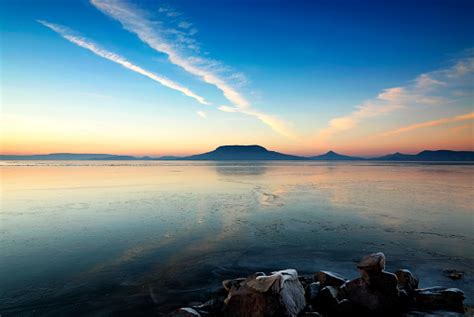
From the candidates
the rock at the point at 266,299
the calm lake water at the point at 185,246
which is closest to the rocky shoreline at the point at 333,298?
the rock at the point at 266,299

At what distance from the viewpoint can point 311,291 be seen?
724 centimetres

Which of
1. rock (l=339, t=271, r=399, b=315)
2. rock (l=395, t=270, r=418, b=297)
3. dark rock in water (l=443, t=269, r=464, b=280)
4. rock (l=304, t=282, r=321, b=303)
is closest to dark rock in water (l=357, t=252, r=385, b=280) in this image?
rock (l=339, t=271, r=399, b=315)

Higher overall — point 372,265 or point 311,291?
point 372,265

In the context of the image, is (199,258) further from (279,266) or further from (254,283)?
(254,283)

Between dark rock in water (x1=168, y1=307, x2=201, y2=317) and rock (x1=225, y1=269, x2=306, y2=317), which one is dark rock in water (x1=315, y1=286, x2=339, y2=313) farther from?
dark rock in water (x1=168, y1=307, x2=201, y2=317)

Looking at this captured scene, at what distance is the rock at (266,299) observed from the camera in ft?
20.1

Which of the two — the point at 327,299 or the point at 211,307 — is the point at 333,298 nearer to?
the point at 327,299

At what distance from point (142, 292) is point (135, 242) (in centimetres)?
438

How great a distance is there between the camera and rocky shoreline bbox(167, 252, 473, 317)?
6230mm

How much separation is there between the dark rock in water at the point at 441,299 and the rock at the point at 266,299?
2863mm

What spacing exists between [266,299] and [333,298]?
1.80 m

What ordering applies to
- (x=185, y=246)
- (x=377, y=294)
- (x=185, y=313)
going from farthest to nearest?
(x=185, y=246)
(x=377, y=294)
(x=185, y=313)

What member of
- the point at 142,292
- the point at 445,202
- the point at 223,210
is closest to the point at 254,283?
the point at 142,292

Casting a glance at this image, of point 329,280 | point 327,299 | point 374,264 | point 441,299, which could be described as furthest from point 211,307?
point 441,299
